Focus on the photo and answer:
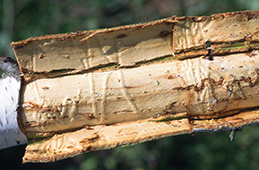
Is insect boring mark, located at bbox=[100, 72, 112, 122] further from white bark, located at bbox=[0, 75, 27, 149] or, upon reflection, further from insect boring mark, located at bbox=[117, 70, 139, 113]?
white bark, located at bbox=[0, 75, 27, 149]

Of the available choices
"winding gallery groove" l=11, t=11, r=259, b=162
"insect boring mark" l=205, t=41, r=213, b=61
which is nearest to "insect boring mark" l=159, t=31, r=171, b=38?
"winding gallery groove" l=11, t=11, r=259, b=162

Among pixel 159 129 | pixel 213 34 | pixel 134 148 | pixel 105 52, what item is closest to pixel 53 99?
pixel 105 52

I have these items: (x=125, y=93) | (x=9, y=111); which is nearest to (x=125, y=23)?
(x=125, y=93)

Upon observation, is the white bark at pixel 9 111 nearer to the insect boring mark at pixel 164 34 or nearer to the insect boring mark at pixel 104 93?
the insect boring mark at pixel 104 93

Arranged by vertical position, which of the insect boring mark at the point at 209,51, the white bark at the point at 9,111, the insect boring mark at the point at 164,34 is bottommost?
the white bark at the point at 9,111

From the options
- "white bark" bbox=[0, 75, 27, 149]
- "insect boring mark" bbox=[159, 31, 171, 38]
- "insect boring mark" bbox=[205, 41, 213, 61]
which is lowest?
"white bark" bbox=[0, 75, 27, 149]

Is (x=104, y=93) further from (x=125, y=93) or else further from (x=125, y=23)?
(x=125, y=23)

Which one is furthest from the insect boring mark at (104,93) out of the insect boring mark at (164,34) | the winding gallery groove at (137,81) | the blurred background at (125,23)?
the blurred background at (125,23)
